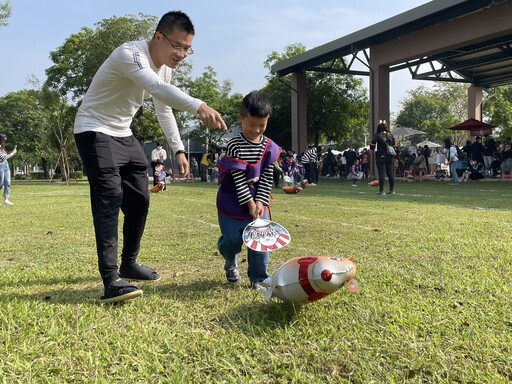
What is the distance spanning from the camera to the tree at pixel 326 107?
102 ft

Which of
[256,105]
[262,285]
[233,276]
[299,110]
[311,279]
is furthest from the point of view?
[299,110]

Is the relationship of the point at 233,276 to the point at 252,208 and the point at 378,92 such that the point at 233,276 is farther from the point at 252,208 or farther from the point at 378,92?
the point at 378,92

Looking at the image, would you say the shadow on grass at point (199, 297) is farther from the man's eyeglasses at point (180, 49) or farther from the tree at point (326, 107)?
the tree at point (326, 107)

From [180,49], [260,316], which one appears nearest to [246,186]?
[260,316]

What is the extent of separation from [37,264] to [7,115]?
6139 cm

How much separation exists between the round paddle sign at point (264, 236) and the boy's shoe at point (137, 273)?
1.03 m

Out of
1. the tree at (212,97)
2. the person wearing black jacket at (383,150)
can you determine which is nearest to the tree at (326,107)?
the tree at (212,97)

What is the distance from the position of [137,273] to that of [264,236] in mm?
1213

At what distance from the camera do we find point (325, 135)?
→ 33.2 meters

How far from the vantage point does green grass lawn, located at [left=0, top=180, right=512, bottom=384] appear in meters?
1.99

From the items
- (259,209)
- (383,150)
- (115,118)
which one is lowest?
(259,209)

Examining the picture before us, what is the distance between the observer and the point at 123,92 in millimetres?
3154

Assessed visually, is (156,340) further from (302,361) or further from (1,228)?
(1,228)

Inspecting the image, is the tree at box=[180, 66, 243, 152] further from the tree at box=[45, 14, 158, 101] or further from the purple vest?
the purple vest
